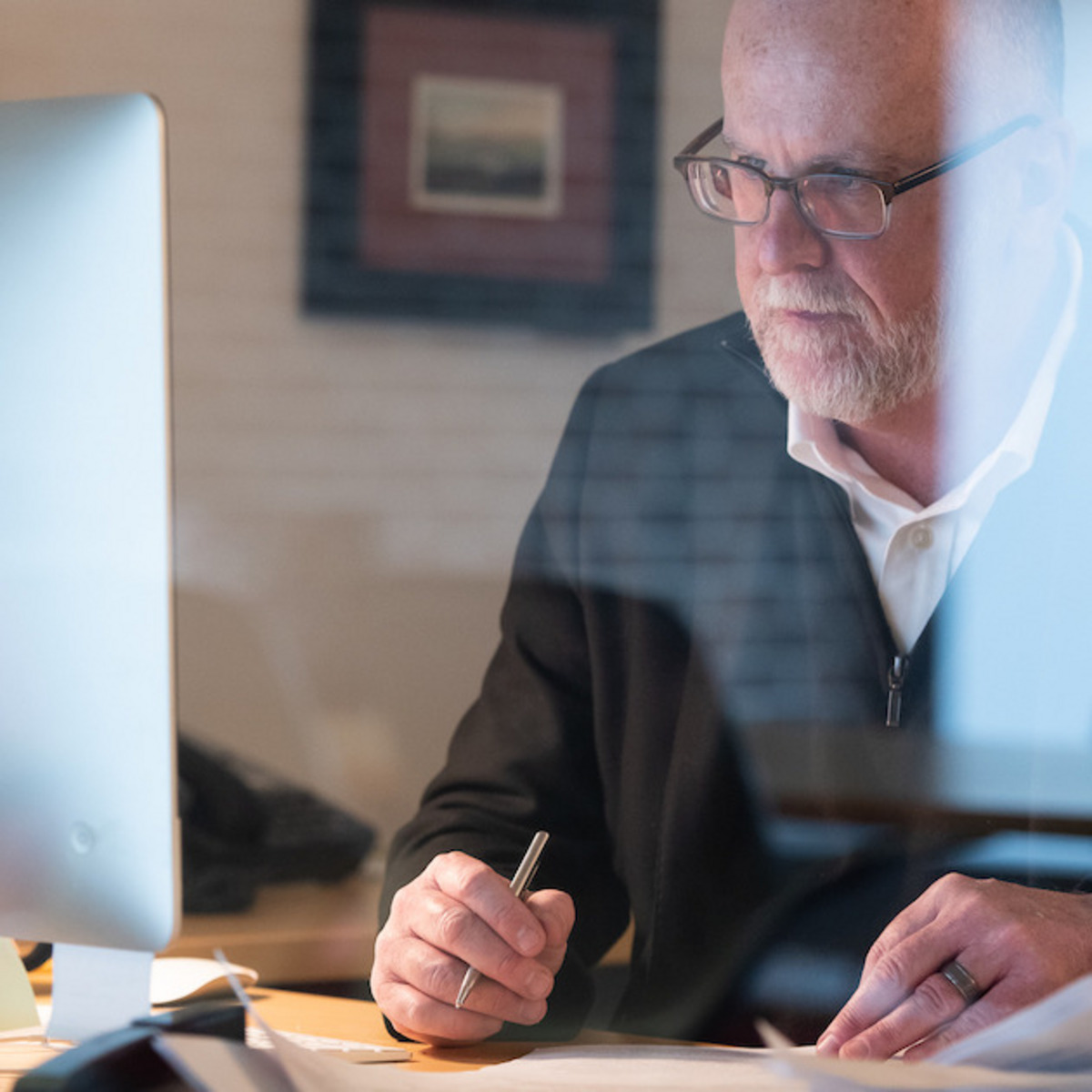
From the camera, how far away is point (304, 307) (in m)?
2.46

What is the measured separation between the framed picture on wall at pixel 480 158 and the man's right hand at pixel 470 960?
186cm

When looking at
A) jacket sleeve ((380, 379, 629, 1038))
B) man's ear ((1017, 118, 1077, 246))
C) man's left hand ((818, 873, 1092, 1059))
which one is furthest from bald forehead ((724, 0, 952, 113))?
man's left hand ((818, 873, 1092, 1059))

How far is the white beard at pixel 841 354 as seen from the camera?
1098 millimetres

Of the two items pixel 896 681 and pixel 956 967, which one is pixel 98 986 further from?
pixel 896 681

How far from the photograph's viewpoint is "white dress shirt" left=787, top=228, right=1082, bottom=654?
101 centimetres

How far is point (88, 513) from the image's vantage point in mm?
547

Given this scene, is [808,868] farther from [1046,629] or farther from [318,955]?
[318,955]

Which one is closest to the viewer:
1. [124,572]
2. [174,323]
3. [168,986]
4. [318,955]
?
[124,572]

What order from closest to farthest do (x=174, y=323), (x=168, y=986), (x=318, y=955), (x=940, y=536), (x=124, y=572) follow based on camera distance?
(x=124, y=572)
(x=168, y=986)
(x=940, y=536)
(x=318, y=955)
(x=174, y=323)

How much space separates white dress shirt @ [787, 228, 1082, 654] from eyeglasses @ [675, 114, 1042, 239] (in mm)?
130

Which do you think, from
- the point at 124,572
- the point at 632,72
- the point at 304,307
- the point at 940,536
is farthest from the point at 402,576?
the point at 124,572

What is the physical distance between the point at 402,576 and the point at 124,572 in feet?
6.41

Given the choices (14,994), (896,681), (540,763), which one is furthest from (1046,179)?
(14,994)

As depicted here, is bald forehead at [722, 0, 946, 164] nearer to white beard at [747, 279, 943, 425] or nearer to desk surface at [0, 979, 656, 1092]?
white beard at [747, 279, 943, 425]
